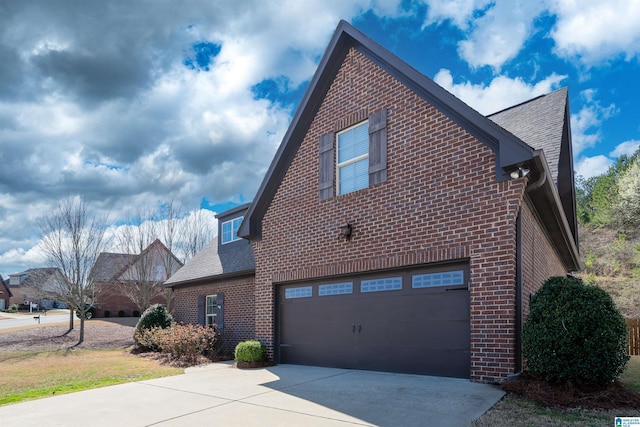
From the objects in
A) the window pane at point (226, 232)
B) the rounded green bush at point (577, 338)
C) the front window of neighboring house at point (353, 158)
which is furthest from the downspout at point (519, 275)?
the window pane at point (226, 232)

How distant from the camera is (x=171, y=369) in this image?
39.1 feet

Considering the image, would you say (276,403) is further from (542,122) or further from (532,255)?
(542,122)

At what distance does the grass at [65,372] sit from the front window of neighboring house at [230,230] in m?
5.68

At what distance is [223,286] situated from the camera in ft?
53.1

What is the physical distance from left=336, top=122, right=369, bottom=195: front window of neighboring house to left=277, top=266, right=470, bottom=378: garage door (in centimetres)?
225

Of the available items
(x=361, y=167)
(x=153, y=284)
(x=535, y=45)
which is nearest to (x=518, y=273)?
(x=361, y=167)

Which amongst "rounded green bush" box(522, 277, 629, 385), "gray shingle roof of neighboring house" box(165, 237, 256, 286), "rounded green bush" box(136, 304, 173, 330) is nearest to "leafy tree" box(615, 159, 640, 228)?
"gray shingle roof of neighboring house" box(165, 237, 256, 286)

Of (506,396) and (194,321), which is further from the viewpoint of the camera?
(194,321)

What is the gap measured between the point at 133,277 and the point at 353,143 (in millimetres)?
26014

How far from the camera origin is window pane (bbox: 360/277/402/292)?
933cm

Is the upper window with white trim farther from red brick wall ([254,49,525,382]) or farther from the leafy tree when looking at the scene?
the leafy tree

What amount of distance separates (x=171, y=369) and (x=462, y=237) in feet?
27.5

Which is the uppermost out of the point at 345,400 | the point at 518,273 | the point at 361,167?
the point at 361,167

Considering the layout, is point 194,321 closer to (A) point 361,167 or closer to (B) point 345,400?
(A) point 361,167
